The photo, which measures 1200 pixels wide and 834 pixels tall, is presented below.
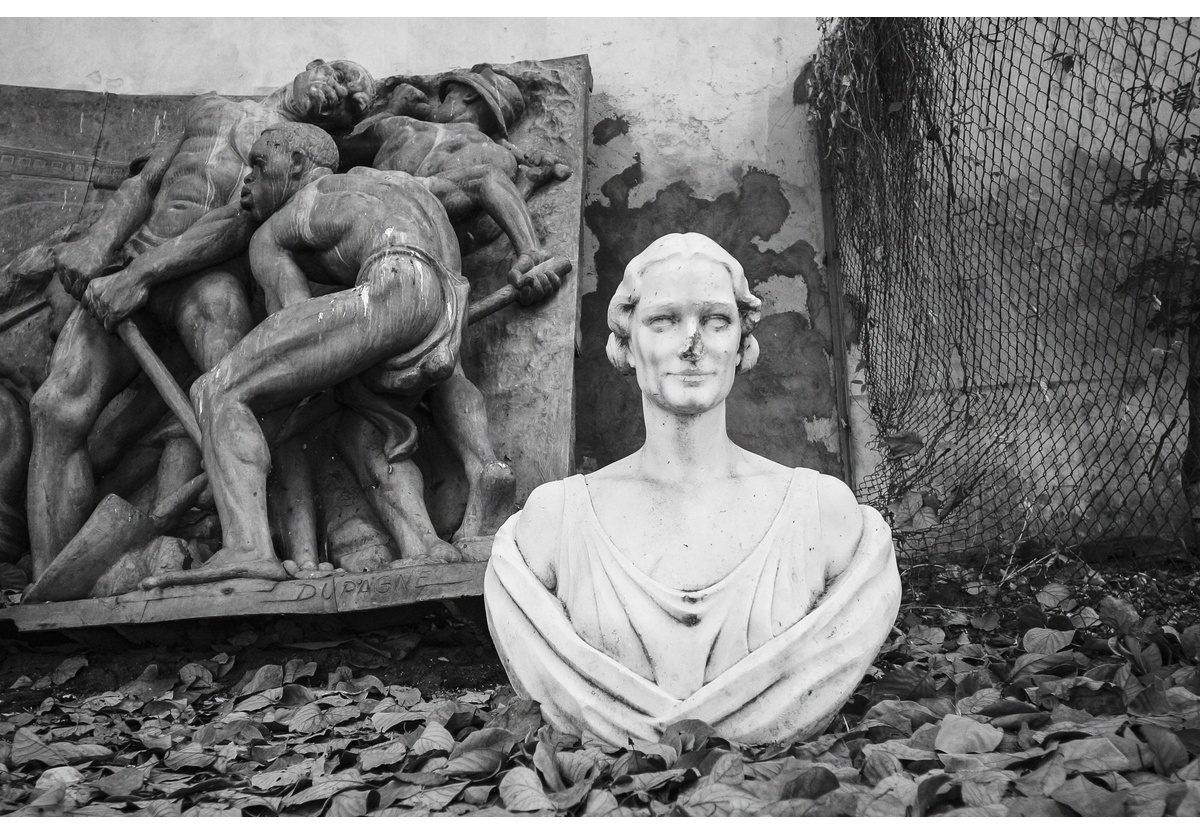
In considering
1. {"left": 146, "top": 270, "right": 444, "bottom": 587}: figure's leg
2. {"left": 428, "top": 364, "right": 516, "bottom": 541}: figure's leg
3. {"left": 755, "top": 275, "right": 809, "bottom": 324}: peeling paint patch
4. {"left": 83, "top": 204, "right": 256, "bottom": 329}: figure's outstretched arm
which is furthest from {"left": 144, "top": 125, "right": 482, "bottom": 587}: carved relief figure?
{"left": 755, "top": 275, "right": 809, "bottom": 324}: peeling paint patch

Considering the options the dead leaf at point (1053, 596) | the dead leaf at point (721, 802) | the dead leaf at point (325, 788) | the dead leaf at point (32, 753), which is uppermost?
the dead leaf at point (721, 802)

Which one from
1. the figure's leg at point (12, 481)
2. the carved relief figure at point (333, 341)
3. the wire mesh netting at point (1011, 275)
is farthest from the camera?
the wire mesh netting at point (1011, 275)

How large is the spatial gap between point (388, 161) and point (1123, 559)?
124 inches

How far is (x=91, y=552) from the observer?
4.47 metres

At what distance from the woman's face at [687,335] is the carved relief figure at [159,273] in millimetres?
2097

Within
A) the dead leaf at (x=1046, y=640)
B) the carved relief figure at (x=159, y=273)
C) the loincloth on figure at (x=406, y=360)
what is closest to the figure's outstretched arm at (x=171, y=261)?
the carved relief figure at (x=159, y=273)

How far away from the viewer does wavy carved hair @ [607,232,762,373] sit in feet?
11.0

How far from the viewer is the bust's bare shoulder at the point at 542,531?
10.9 ft

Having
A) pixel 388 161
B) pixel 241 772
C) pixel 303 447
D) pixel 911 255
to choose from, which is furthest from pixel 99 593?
pixel 911 255

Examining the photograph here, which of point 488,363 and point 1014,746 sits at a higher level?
point 488,363

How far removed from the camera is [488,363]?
5059mm

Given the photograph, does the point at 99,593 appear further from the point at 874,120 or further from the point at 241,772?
the point at 874,120

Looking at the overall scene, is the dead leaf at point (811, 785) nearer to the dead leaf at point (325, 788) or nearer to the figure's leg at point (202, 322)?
the dead leaf at point (325, 788)

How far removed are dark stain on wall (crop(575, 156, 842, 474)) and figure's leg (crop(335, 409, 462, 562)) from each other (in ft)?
3.52
